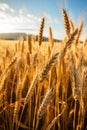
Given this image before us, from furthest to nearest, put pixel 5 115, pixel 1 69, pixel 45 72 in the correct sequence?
pixel 1 69 → pixel 5 115 → pixel 45 72

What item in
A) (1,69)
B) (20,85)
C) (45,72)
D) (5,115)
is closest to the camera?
(45,72)

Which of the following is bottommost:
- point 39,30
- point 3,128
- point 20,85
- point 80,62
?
point 3,128

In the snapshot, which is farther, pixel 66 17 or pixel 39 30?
pixel 39 30

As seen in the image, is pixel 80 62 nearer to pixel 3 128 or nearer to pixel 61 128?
pixel 61 128

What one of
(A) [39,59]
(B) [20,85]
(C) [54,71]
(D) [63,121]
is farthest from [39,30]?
(D) [63,121]

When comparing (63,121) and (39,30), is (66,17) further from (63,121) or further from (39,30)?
(63,121)

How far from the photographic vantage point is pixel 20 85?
4.49 ft

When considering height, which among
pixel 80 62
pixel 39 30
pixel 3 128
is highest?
pixel 39 30

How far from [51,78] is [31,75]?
0.75ft

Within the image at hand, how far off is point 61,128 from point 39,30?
66 cm

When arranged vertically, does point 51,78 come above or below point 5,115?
above

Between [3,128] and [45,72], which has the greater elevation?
[45,72]

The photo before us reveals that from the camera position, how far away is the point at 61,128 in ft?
4.75

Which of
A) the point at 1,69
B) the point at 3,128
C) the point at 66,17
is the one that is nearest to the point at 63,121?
the point at 3,128
